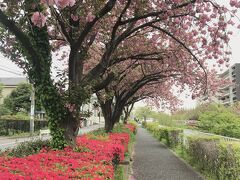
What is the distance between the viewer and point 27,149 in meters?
9.02

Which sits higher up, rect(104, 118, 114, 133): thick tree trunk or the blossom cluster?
rect(104, 118, 114, 133): thick tree trunk

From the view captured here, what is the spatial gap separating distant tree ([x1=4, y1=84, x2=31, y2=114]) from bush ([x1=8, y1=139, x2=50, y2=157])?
3798cm

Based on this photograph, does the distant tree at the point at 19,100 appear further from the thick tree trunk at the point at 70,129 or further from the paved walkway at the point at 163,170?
the thick tree trunk at the point at 70,129

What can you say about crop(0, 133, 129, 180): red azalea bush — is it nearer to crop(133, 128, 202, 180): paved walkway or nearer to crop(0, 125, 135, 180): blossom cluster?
crop(0, 125, 135, 180): blossom cluster

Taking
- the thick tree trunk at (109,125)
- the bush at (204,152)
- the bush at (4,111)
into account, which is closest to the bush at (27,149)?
the bush at (204,152)

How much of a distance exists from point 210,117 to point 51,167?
75.2ft

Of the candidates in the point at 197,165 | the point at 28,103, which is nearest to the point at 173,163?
the point at 197,165

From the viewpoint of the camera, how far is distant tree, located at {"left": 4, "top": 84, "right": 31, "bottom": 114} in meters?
46.8

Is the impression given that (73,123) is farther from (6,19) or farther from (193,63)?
(193,63)

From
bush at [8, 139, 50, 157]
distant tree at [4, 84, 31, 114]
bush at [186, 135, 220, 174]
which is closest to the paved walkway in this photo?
bush at [186, 135, 220, 174]

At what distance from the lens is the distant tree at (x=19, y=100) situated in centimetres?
4681

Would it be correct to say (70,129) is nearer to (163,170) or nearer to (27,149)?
(27,149)

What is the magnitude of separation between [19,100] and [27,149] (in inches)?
1559

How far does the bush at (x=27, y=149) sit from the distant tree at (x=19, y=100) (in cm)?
3798
